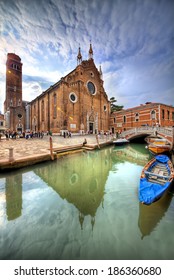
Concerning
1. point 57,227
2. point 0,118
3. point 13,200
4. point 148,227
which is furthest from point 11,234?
point 0,118

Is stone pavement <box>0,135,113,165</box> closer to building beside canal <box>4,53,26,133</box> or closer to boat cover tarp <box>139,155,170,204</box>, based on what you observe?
boat cover tarp <box>139,155,170,204</box>

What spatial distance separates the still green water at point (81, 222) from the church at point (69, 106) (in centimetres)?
1814

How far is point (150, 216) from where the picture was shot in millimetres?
3039

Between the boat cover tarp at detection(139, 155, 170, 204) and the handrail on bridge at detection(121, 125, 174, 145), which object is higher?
the handrail on bridge at detection(121, 125, 174, 145)

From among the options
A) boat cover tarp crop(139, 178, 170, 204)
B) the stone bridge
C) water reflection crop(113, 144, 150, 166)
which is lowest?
water reflection crop(113, 144, 150, 166)

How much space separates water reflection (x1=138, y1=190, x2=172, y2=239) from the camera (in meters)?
2.68

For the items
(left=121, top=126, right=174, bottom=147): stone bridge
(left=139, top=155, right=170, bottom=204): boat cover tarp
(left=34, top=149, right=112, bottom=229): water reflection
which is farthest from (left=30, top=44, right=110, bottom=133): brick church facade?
(left=139, top=155, right=170, bottom=204): boat cover tarp

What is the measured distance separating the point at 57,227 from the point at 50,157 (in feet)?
18.8

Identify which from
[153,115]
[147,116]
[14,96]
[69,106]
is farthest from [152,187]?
[14,96]

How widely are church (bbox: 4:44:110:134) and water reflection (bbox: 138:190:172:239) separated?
19.0 metres

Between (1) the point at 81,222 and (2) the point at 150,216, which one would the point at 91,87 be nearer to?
(2) the point at 150,216

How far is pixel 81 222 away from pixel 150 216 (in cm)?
186

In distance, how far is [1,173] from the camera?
5652 mm

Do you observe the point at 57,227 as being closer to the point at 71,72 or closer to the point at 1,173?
the point at 1,173
